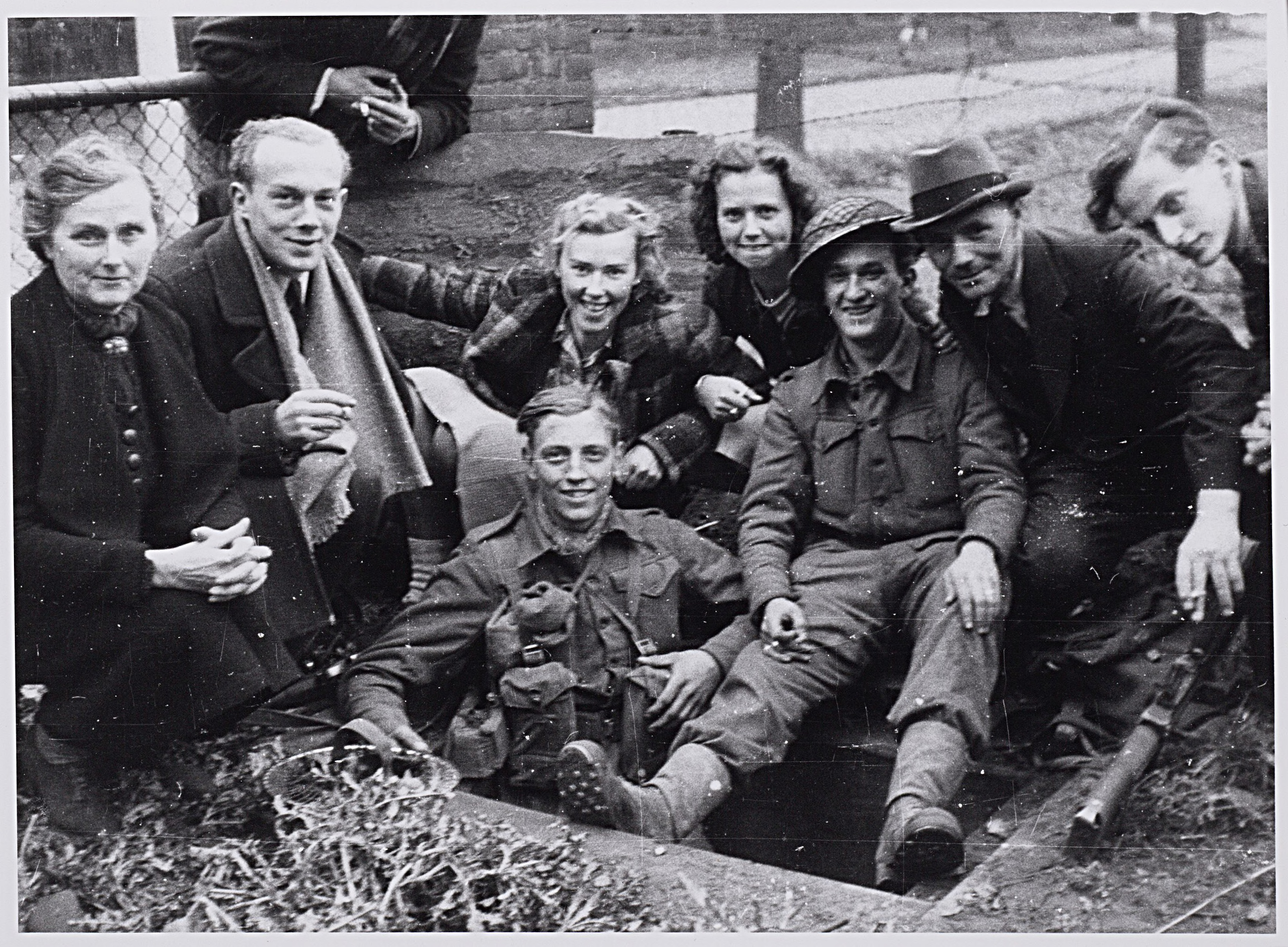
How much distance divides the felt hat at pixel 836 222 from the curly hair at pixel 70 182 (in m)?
2.10

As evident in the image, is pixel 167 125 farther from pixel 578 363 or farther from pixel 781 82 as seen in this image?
pixel 781 82

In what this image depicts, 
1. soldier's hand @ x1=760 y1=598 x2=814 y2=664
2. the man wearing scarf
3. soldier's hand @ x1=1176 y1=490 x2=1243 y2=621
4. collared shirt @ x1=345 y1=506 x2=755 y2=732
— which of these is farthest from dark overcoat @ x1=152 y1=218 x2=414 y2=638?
soldier's hand @ x1=1176 y1=490 x2=1243 y2=621

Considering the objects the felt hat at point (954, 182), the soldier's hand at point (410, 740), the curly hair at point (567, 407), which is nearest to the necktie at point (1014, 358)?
the felt hat at point (954, 182)

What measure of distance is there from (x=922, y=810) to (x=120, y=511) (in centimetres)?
271

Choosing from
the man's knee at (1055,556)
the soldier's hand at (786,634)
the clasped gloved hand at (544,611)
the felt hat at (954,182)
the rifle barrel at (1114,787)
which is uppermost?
the felt hat at (954,182)

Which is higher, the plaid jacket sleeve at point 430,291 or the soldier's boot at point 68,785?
the plaid jacket sleeve at point 430,291

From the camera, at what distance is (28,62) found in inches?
205

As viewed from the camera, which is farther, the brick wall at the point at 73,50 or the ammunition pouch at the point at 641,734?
the brick wall at the point at 73,50

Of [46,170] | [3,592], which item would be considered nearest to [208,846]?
[3,592]

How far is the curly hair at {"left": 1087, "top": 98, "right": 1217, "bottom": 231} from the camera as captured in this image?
5113mm

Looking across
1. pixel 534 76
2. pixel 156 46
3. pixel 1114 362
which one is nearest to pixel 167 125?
pixel 156 46

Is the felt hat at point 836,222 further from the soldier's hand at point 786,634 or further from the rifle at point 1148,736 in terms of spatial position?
the rifle at point 1148,736

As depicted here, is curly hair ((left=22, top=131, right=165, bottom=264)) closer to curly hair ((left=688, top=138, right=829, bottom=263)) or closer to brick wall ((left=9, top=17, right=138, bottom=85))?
brick wall ((left=9, top=17, right=138, bottom=85))

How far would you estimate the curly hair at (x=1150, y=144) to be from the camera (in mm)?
5113
